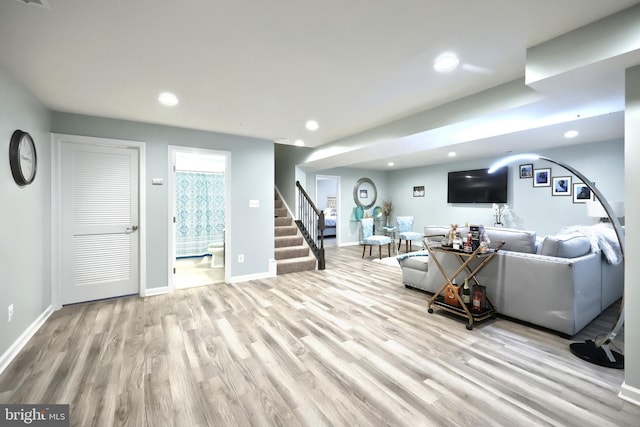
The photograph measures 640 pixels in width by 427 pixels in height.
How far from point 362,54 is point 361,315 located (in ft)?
8.26

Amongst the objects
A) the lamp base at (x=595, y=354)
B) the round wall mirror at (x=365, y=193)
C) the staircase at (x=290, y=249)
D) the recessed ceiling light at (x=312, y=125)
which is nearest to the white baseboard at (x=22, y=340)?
the staircase at (x=290, y=249)

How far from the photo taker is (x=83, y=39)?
1.89 m

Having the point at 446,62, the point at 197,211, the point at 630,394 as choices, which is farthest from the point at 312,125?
the point at 197,211

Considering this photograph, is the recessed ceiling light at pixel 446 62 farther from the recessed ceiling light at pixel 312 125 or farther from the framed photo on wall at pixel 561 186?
the framed photo on wall at pixel 561 186

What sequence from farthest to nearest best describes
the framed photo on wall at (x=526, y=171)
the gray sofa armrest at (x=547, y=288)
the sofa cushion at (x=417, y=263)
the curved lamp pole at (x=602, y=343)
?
the framed photo on wall at (x=526, y=171) → the sofa cushion at (x=417, y=263) → the gray sofa armrest at (x=547, y=288) → the curved lamp pole at (x=602, y=343)

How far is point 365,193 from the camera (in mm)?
8500

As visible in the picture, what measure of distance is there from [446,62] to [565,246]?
205 cm

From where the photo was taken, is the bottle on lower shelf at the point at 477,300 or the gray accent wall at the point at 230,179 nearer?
the bottle on lower shelf at the point at 477,300

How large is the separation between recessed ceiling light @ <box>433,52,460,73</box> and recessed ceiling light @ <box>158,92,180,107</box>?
8.31ft

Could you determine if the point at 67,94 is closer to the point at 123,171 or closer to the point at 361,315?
the point at 123,171

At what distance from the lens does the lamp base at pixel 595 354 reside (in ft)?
6.64

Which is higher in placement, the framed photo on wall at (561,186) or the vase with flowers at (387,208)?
the framed photo on wall at (561,186)

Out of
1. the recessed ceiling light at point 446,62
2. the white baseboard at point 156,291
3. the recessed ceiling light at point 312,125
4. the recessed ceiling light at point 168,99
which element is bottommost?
the white baseboard at point 156,291

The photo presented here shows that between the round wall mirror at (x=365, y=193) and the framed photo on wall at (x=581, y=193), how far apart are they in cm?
467
